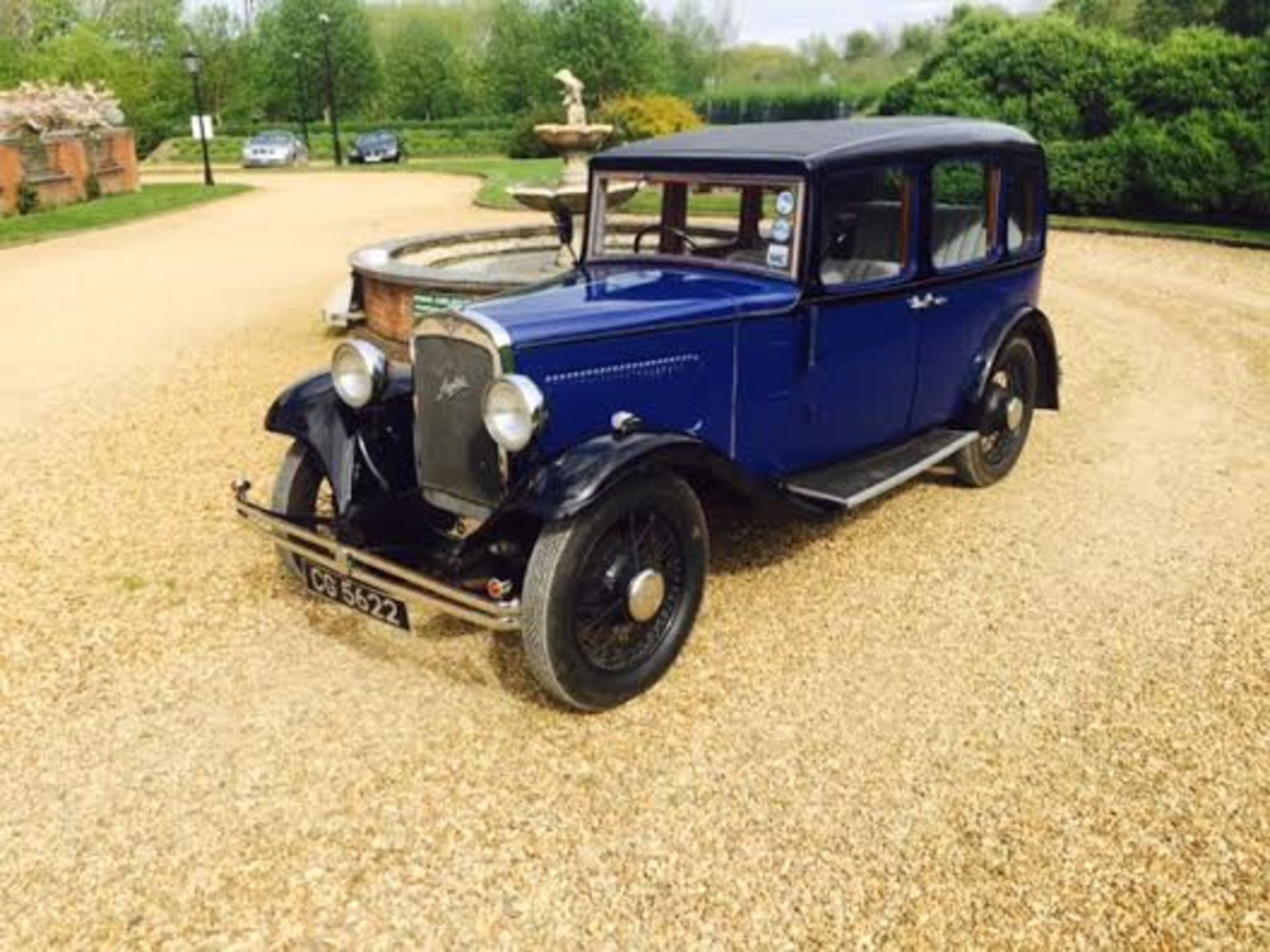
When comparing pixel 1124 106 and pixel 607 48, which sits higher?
pixel 607 48

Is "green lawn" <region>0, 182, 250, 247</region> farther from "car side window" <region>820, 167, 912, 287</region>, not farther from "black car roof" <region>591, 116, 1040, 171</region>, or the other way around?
"car side window" <region>820, 167, 912, 287</region>

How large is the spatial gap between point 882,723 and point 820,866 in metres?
0.82

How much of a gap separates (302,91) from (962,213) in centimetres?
4944

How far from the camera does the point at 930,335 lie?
16.5 ft

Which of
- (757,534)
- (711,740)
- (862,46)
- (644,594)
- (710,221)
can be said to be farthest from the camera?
(862,46)

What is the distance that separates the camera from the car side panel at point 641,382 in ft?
11.8

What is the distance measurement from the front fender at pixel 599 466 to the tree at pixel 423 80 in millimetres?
62367

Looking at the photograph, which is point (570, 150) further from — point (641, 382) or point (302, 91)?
point (302, 91)

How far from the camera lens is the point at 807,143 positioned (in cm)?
443

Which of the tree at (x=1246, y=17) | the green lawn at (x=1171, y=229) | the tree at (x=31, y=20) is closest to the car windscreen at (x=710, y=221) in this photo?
the green lawn at (x=1171, y=229)

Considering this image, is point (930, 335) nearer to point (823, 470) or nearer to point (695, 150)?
point (823, 470)

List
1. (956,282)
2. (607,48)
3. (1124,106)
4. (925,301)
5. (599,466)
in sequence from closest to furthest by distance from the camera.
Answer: (599,466)
(925,301)
(956,282)
(1124,106)
(607,48)

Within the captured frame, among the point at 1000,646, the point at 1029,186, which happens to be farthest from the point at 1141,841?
the point at 1029,186

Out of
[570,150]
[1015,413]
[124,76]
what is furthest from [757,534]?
[124,76]
